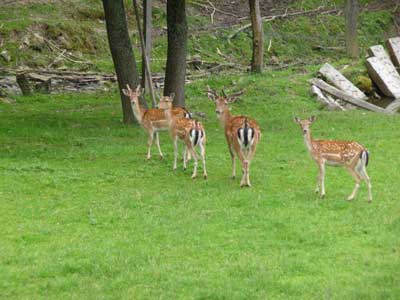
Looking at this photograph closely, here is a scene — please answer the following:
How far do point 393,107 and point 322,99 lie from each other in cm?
200

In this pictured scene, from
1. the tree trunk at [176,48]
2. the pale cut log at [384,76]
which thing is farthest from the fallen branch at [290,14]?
the tree trunk at [176,48]

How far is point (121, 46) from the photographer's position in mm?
16438

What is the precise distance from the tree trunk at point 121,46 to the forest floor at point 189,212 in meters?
0.60

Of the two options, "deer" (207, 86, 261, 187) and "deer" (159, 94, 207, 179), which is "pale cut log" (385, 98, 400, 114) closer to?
"deer" (159, 94, 207, 179)

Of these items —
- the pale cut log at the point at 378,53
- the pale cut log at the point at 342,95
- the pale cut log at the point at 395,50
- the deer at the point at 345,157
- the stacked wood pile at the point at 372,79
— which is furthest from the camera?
the pale cut log at the point at 395,50

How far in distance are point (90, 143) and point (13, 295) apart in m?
7.48

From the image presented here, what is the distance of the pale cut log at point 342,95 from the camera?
63.6 feet

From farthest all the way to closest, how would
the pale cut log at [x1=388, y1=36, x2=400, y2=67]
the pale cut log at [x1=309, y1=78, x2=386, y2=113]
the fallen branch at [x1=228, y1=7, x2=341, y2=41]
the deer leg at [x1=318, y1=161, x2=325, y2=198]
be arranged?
the fallen branch at [x1=228, y1=7, x2=341, y2=41] → the pale cut log at [x1=388, y1=36, x2=400, y2=67] → the pale cut log at [x1=309, y1=78, x2=386, y2=113] → the deer leg at [x1=318, y1=161, x2=325, y2=198]

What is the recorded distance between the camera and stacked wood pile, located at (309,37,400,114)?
64.7ft

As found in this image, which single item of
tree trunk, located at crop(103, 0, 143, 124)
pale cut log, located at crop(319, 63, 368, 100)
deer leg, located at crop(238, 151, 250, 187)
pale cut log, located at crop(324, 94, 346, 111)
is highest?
tree trunk, located at crop(103, 0, 143, 124)

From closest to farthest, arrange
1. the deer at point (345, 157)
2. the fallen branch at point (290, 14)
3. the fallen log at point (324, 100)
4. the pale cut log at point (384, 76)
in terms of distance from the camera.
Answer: the deer at point (345, 157), the fallen log at point (324, 100), the pale cut log at point (384, 76), the fallen branch at point (290, 14)

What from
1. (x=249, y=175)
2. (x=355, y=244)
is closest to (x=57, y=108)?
(x=249, y=175)

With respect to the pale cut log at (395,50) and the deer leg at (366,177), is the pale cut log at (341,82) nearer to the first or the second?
the pale cut log at (395,50)

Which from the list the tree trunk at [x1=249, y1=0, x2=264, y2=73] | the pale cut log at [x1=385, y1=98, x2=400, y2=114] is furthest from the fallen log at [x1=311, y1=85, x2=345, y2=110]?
the tree trunk at [x1=249, y1=0, x2=264, y2=73]
